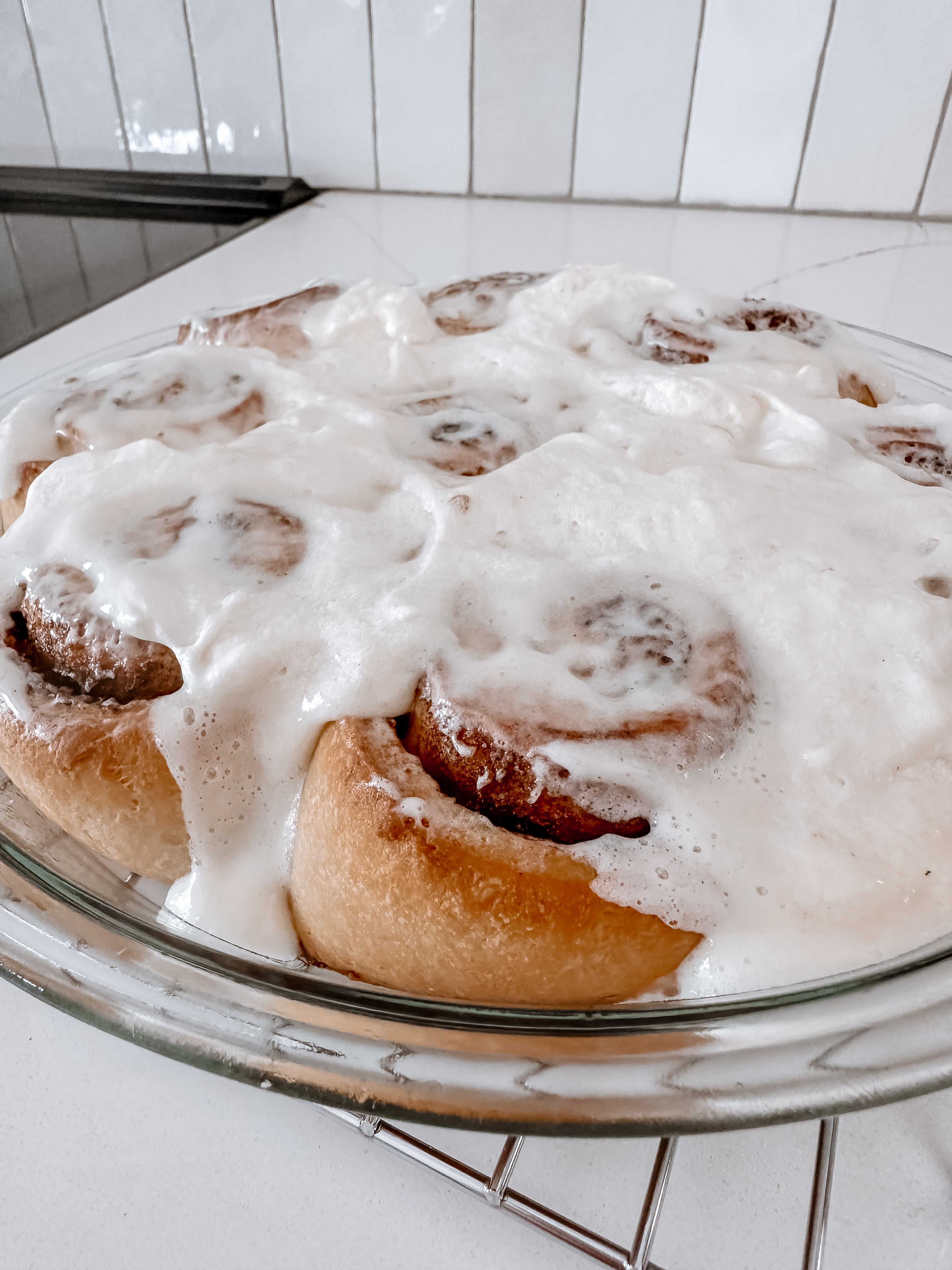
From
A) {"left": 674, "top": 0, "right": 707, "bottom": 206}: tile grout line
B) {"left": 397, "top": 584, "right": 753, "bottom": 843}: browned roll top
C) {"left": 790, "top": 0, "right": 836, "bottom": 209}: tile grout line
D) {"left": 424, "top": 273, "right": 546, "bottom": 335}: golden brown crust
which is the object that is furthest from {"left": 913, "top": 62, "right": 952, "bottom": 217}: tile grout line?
{"left": 397, "top": 584, "right": 753, "bottom": 843}: browned roll top

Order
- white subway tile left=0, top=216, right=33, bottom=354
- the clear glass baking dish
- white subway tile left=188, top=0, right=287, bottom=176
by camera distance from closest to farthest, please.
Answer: the clear glass baking dish < white subway tile left=0, top=216, right=33, bottom=354 < white subway tile left=188, top=0, right=287, bottom=176

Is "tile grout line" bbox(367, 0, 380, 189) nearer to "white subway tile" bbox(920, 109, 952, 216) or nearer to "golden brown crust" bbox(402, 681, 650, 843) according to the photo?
"white subway tile" bbox(920, 109, 952, 216)

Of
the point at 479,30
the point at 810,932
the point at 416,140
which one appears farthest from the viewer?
the point at 416,140

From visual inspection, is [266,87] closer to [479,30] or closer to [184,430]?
[479,30]

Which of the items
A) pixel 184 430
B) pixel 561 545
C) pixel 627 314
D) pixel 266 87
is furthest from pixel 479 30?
pixel 561 545

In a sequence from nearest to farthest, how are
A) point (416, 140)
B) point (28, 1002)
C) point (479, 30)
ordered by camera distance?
point (28, 1002), point (479, 30), point (416, 140)

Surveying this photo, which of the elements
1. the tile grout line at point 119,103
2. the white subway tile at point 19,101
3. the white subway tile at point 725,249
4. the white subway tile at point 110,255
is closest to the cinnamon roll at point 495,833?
the white subway tile at point 725,249

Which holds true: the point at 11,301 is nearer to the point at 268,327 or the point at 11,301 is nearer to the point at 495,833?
the point at 268,327
